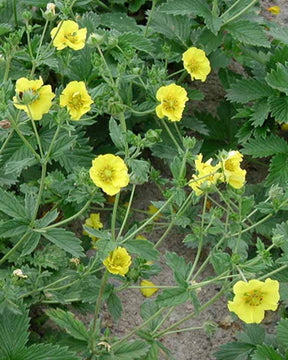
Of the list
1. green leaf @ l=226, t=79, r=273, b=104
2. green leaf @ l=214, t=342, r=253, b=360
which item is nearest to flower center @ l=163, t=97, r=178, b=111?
green leaf @ l=226, t=79, r=273, b=104

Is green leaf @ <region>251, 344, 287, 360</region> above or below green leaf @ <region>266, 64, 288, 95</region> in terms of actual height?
below

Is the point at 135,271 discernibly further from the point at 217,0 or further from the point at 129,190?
the point at 217,0

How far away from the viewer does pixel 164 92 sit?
1.88m

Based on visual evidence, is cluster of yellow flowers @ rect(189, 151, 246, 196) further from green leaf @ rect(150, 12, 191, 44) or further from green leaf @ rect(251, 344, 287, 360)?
green leaf @ rect(150, 12, 191, 44)

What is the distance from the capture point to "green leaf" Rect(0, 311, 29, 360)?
1.61 m

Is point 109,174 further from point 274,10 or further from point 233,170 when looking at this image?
point 274,10

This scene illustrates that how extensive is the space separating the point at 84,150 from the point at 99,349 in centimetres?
62

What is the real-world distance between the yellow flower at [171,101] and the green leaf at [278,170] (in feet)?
1.40

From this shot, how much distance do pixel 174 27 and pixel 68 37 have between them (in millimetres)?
492

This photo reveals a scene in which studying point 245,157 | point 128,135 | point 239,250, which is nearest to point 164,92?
point 128,135

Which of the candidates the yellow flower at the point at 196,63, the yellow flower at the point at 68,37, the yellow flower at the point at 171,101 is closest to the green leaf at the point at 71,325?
the yellow flower at the point at 171,101

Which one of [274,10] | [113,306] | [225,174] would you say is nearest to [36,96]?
[225,174]

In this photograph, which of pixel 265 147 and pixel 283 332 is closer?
pixel 283 332

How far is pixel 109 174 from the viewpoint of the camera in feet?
5.09
